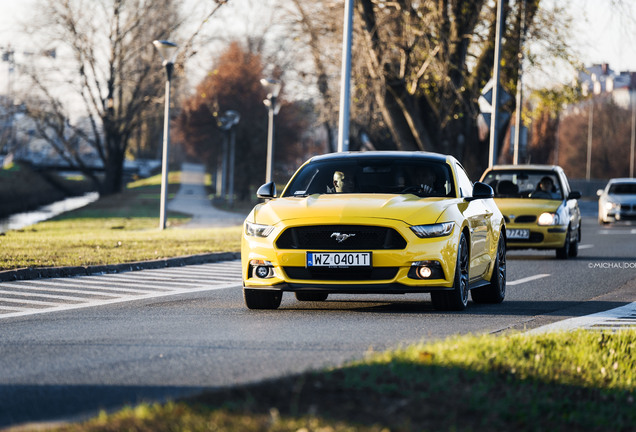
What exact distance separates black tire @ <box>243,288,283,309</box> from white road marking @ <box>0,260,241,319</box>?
1796 mm

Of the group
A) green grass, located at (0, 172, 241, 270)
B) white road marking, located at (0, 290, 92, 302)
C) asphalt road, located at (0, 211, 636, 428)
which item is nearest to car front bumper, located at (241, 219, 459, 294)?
asphalt road, located at (0, 211, 636, 428)

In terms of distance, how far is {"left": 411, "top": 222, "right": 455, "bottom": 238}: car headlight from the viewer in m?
10.3

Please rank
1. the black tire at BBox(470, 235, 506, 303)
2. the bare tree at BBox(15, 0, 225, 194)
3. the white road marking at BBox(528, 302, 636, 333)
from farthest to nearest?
the bare tree at BBox(15, 0, 225, 194)
the black tire at BBox(470, 235, 506, 303)
the white road marking at BBox(528, 302, 636, 333)

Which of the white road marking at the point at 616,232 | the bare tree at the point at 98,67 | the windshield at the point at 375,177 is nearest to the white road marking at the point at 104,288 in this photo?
the windshield at the point at 375,177

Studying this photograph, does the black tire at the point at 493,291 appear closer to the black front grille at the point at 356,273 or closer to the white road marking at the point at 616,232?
the black front grille at the point at 356,273

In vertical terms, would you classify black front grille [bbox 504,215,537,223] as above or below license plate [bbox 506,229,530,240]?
above

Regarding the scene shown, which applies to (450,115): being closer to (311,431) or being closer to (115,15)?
(115,15)

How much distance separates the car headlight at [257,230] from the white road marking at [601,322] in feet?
8.93

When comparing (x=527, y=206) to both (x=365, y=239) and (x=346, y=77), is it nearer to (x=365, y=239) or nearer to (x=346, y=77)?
(x=346, y=77)

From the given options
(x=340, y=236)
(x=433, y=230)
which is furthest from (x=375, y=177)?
(x=340, y=236)

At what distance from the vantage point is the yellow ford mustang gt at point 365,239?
10203 mm

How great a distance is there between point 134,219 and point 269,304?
30023 millimetres

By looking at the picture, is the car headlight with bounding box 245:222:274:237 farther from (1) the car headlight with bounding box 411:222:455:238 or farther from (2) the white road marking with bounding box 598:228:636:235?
(2) the white road marking with bounding box 598:228:636:235

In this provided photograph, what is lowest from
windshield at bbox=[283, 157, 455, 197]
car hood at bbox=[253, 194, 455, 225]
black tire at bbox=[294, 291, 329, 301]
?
black tire at bbox=[294, 291, 329, 301]
